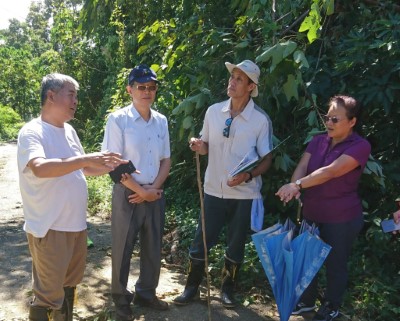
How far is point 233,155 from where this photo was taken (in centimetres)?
353

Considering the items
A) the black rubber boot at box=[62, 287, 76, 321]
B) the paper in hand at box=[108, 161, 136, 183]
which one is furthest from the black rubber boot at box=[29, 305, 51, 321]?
the paper in hand at box=[108, 161, 136, 183]

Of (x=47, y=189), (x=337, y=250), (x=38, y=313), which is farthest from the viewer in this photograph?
(x=337, y=250)

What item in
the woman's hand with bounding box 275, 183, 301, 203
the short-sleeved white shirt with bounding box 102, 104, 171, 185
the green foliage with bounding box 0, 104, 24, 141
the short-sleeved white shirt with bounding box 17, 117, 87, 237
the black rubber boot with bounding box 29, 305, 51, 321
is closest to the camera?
the short-sleeved white shirt with bounding box 17, 117, 87, 237

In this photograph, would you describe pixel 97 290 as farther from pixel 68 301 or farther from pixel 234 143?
pixel 234 143

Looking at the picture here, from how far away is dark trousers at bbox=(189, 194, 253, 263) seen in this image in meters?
3.57

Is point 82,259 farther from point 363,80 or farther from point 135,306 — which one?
point 363,80

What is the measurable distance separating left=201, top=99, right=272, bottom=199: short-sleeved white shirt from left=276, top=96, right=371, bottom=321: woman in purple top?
1.21 feet

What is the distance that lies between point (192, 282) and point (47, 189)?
1.61 metres

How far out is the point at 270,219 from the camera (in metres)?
4.91

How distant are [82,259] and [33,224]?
479mm

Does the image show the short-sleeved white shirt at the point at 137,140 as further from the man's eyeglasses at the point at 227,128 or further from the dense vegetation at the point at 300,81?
the dense vegetation at the point at 300,81

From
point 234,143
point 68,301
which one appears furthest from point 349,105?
point 68,301

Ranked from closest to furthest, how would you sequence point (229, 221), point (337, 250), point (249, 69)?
point (337, 250), point (249, 69), point (229, 221)

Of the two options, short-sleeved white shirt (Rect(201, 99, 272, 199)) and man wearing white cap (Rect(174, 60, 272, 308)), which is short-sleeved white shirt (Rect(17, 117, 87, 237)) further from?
short-sleeved white shirt (Rect(201, 99, 272, 199))
